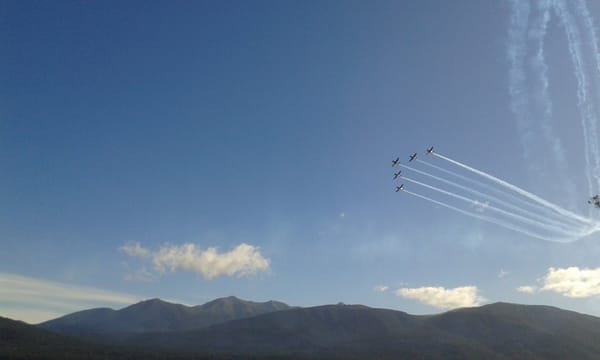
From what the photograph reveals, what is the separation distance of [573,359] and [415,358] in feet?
232

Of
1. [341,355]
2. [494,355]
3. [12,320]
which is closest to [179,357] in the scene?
[341,355]

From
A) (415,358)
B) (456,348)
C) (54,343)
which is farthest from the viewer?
(456,348)

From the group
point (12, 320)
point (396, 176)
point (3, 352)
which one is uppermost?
point (396, 176)

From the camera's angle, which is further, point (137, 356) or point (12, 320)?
point (12, 320)

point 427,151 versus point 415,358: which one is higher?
point 427,151

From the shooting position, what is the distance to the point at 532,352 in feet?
651

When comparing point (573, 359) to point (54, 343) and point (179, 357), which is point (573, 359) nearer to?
point (179, 357)

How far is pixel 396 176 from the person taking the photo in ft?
332

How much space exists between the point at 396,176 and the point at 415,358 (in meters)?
114

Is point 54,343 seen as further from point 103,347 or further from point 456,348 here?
point 456,348

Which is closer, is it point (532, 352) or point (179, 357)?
point (179, 357)

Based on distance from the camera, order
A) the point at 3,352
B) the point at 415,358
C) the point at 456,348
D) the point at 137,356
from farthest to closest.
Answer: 1. the point at 456,348
2. the point at 415,358
3. the point at 137,356
4. the point at 3,352

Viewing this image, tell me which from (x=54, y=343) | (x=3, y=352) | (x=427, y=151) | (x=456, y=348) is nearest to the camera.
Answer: (x=427, y=151)

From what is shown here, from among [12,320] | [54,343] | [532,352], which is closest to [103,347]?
[54,343]
